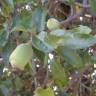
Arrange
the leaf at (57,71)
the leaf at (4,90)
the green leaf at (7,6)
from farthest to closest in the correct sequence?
the leaf at (4,90) → the green leaf at (7,6) → the leaf at (57,71)

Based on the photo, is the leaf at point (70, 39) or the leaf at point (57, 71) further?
the leaf at point (57, 71)

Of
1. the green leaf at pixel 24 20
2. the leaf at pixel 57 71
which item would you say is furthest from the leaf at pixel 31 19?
the leaf at pixel 57 71

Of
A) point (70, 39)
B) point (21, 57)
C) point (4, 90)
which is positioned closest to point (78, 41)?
point (70, 39)

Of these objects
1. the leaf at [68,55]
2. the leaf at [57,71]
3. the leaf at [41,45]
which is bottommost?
the leaf at [57,71]

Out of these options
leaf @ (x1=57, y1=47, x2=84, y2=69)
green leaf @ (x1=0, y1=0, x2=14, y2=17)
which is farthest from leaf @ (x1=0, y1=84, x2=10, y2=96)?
leaf @ (x1=57, y1=47, x2=84, y2=69)

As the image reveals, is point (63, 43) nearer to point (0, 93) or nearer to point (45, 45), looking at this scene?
point (45, 45)

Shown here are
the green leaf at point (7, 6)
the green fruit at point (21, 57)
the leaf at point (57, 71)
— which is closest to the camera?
the green fruit at point (21, 57)

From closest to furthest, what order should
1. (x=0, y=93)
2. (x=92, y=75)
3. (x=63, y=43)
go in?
(x=63, y=43) → (x=0, y=93) → (x=92, y=75)

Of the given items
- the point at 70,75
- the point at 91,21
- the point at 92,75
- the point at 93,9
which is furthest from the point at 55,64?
the point at 92,75

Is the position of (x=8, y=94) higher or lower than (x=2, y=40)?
lower

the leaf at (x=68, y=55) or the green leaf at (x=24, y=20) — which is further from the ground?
the green leaf at (x=24, y=20)

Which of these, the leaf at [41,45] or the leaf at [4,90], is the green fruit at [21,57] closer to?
the leaf at [41,45]
